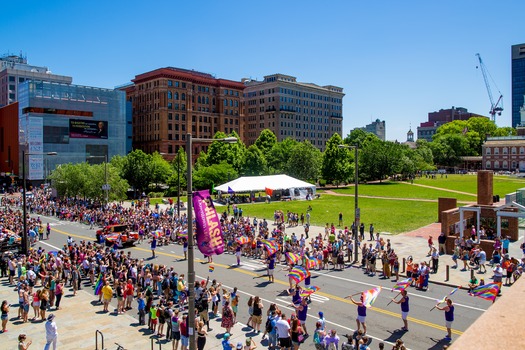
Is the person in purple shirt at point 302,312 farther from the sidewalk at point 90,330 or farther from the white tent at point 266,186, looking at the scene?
the white tent at point 266,186

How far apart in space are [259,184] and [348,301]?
4137 cm

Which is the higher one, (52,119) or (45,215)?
(52,119)

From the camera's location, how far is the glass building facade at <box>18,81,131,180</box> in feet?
281

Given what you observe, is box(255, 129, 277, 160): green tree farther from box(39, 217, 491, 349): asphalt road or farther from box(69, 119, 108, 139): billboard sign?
box(39, 217, 491, 349): asphalt road

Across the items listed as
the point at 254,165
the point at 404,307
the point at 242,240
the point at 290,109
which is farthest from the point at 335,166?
the point at 404,307

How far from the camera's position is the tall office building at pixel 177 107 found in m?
114

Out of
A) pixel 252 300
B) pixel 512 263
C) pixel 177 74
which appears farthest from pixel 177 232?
pixel 177 74

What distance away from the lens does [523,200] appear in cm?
3528

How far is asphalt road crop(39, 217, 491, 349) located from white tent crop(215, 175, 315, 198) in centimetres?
2898

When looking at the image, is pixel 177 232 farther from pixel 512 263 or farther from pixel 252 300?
pixel 512 263

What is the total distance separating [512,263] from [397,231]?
15806mm

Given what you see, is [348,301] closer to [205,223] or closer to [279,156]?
[205,223]

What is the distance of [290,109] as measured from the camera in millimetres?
147000

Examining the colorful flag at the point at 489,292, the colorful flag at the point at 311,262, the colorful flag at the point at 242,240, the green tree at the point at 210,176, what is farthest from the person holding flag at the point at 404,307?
the green tree at the point at 210,176
